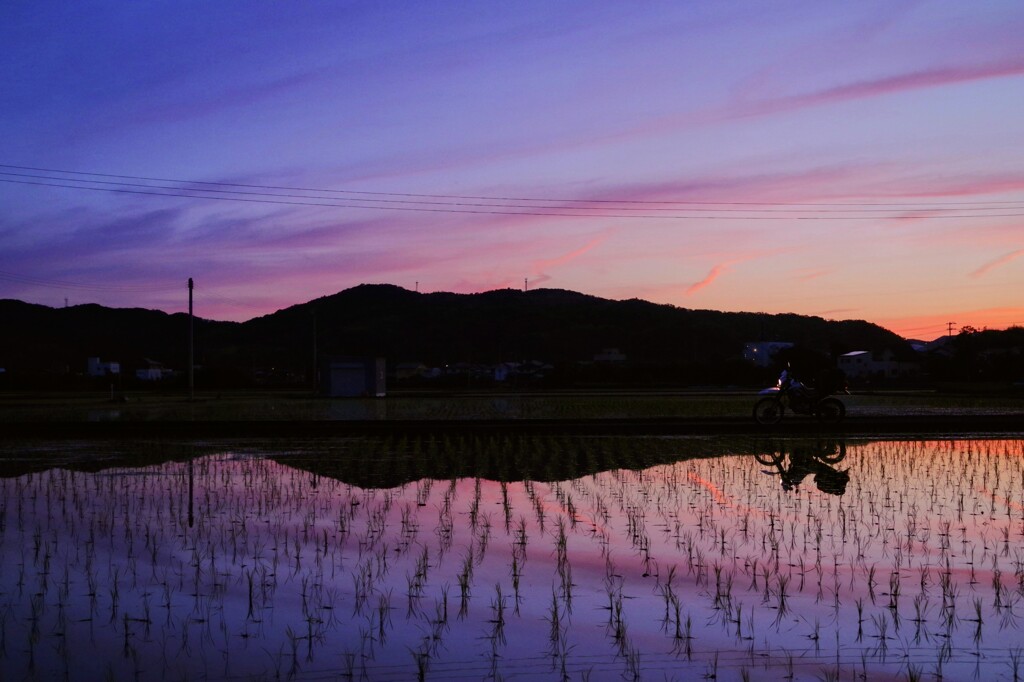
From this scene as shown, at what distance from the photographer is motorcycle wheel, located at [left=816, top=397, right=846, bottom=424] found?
25.4m

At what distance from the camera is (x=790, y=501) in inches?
502

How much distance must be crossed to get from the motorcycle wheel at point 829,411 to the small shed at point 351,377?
130ft

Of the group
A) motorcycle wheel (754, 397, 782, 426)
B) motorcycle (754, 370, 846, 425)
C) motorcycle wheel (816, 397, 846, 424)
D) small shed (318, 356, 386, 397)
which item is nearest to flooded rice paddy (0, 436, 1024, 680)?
motorcycle (754, 370, 846, 425)

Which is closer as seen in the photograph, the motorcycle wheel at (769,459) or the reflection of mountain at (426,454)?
the reflection of mountain at (426,454)

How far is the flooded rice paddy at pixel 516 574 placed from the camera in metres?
6.16

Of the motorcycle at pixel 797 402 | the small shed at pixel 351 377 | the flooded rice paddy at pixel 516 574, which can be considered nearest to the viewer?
the flooded rice paddy at pixel 516 574

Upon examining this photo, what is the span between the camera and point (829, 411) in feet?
83.9

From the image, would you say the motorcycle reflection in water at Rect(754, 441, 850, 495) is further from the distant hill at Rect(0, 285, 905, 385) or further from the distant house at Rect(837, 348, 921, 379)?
the distant hill at Rect(0, 285, 905, 385)

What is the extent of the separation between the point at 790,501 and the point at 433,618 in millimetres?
7145

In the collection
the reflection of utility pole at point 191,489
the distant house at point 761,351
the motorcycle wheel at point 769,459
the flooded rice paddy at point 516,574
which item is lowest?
the flooded rice paddy at point 516,574

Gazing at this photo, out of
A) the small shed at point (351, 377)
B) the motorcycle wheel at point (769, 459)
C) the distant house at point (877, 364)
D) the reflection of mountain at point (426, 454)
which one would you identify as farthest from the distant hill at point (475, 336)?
the motorcycle wheel at point (769, 459)

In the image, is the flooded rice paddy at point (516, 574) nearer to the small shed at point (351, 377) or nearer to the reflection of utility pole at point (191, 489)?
the reflection of utility pole at point (191, 489)

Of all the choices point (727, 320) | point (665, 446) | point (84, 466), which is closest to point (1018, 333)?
point (727, 320)

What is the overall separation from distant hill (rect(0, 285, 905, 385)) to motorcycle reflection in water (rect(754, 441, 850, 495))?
13135 centimetres
